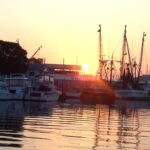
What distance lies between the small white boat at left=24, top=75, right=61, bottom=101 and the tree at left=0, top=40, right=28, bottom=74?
72.1ft

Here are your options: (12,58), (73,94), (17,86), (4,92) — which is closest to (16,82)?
(17,86)

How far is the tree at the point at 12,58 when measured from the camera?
136m

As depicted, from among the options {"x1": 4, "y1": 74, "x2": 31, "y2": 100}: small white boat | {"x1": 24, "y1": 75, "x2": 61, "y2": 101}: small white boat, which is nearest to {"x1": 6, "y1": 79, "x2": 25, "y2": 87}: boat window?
{"x1": 4, "y1": 74, "x2": 31, "y2": 100}: small white boat

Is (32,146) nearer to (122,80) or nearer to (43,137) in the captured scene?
(43,137)

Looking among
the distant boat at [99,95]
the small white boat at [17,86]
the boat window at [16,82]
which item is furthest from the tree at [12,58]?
the boat window at [16,82]

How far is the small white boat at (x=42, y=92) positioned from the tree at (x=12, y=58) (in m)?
22.0

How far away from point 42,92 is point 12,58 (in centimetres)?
3500

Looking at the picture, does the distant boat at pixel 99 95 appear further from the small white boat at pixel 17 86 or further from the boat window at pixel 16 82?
the boat window at pixel 16 82

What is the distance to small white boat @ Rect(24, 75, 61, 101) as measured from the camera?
349 ft

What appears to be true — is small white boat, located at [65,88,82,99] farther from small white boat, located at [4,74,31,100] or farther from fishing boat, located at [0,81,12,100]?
fishing boat, located at [0,81,12,100]

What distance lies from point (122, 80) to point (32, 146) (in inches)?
5594

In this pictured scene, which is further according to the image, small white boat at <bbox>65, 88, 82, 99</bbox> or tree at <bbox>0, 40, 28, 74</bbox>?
small white boat at <bbox>65, 88, 82, 99</bbox>

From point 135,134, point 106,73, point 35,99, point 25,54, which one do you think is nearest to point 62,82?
point 106,73

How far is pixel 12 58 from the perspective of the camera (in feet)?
460
